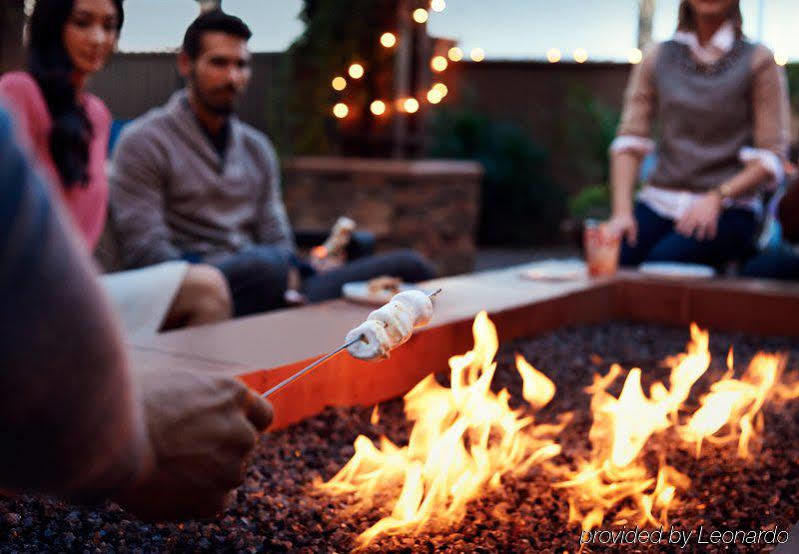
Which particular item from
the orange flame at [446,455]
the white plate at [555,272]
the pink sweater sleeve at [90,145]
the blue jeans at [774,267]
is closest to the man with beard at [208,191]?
the pink sweater sleeve at [90,145]

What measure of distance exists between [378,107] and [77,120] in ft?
15.0

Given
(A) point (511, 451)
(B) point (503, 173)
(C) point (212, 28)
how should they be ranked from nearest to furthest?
1. (A) point (511, 451)
2. (C) point (212, 28)
3. (B) point (503, 173)

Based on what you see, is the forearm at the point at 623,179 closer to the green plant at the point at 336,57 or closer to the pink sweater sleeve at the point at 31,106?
the pink sweater sleeve at the point at 31,106

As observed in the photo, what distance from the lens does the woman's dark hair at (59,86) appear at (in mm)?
2748

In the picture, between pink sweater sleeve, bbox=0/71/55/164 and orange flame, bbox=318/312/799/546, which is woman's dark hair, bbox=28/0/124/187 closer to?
pink sweater sleeve, bbox=0/71/55/164

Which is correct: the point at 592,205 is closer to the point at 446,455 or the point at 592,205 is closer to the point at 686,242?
the point at 686,242

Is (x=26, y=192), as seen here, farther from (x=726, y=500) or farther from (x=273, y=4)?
(x=273, y=4)

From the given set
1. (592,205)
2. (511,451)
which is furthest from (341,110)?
(511,451)

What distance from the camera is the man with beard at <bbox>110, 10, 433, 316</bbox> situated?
3277 millimetres

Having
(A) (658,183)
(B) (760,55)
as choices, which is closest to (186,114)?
(A) (658,183)

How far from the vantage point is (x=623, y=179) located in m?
4.12

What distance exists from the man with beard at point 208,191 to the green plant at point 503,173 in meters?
6.57

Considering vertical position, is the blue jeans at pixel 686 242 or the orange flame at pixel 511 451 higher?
the blue jeans at pixel 686 242

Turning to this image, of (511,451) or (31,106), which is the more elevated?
(31,106)
